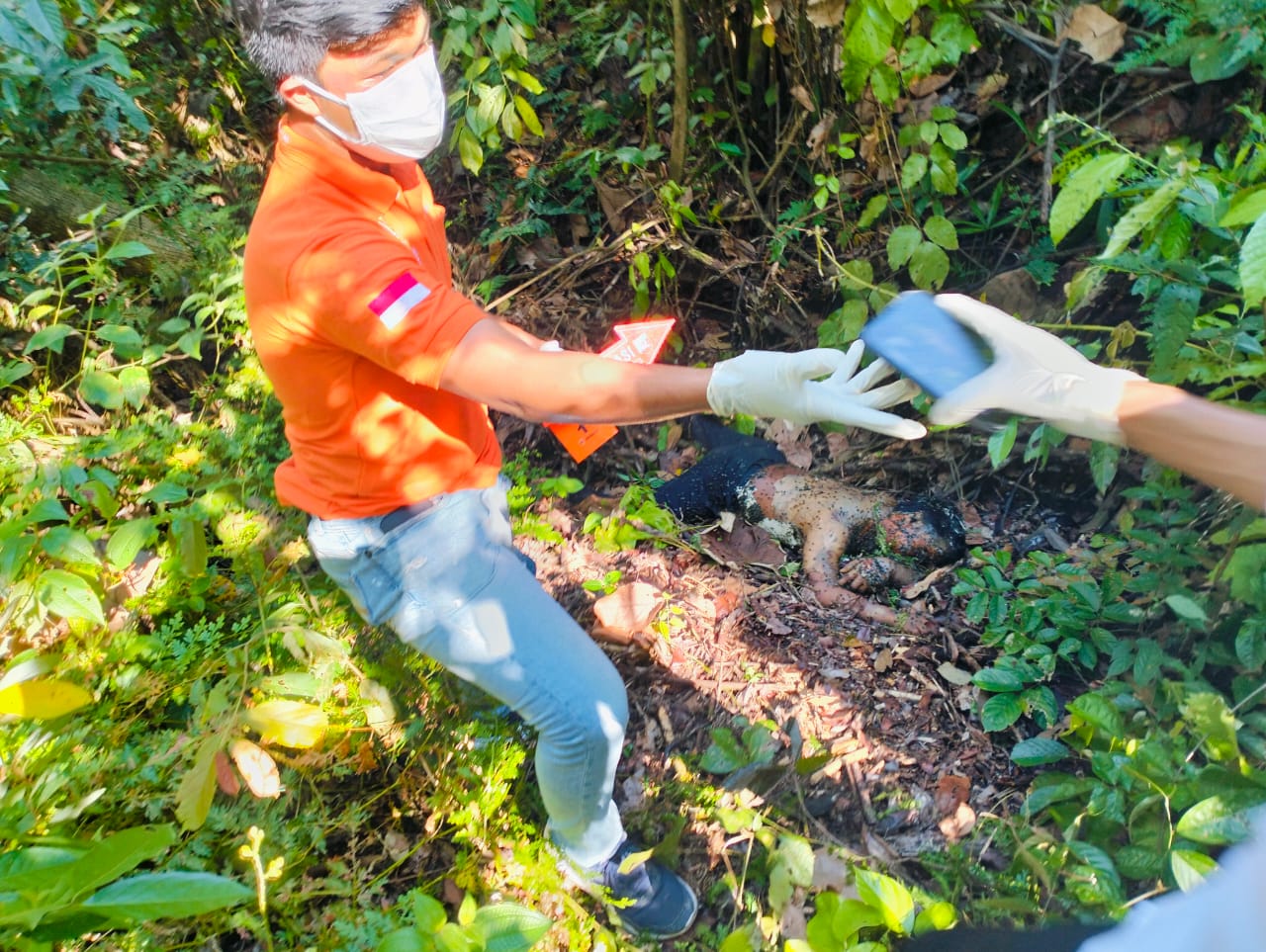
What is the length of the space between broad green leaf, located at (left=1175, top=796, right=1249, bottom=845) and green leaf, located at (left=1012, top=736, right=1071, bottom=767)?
0.49 meters

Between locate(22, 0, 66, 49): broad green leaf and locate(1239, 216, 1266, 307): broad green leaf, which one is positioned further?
locate(22, 0, 66, 49): broad green leaf

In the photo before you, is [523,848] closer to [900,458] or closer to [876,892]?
[876,892]

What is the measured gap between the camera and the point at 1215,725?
153 cm

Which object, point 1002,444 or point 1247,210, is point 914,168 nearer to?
point 1002,444

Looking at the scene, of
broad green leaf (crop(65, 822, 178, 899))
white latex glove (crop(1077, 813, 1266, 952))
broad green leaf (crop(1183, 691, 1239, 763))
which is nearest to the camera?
white latex glove (crop(1077, 813, 1266, 952))

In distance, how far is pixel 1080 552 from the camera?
240 centimetres

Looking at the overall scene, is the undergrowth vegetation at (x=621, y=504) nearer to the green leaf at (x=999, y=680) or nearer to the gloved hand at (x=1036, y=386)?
the green leaf at (x=999, y=680)

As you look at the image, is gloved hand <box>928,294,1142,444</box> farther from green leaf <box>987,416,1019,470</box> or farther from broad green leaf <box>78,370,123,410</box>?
broad green leaf <box>78,370,123,410</box>

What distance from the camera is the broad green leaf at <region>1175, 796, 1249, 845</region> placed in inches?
53.3

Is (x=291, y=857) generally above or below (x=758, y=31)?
below

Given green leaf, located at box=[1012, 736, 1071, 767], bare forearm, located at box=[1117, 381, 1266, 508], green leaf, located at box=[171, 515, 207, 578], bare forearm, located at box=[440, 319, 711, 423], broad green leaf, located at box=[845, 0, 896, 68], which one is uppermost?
broad green leaf, located at box=[845, 0, 896, 68]

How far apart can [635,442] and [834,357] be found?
1917 millimetres

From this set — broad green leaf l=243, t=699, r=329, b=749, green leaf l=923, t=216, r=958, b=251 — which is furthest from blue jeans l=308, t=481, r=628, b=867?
green leaf l=923, t=216, r=958, b=251

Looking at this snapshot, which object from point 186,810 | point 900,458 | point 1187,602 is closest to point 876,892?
point 1187,602
